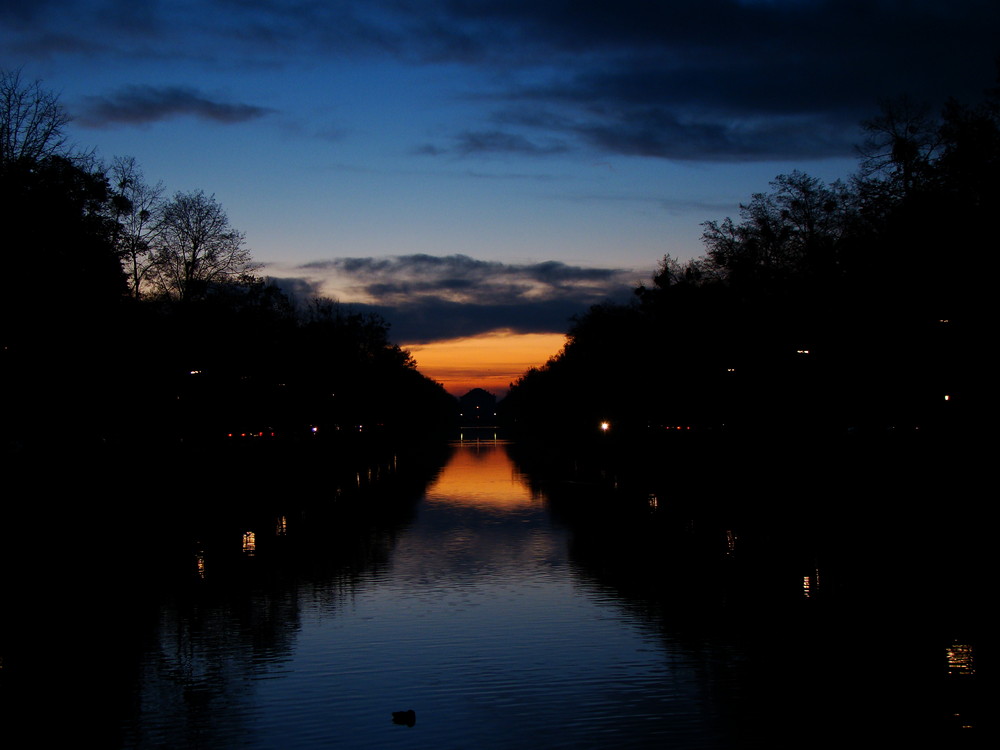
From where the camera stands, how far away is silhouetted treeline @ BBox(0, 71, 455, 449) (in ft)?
118

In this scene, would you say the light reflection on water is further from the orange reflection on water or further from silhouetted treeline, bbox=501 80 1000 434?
silhouetted treeline, bbox=501 80 1000 434

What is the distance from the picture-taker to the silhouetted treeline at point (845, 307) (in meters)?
37.3

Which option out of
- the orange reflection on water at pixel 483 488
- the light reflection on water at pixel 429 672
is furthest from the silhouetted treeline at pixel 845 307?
the light reflection on water at pixel 429 672

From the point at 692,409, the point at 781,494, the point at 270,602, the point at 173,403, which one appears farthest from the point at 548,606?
the point at 692,409

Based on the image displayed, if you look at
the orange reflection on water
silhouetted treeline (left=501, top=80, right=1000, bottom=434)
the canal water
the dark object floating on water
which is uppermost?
silhouetted treeline (left=501, top=80, right=1000, bottom=434)

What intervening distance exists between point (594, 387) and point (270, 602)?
348 ft

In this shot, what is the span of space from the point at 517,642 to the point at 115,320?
34020mm

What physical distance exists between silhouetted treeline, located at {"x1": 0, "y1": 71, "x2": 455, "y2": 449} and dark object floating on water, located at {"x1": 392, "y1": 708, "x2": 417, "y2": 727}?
3039 cm

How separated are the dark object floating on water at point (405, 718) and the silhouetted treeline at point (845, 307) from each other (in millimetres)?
32095

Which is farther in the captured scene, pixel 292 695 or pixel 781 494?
pixel 781 494

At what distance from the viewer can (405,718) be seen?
326 inches

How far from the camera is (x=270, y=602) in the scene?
14.4 metres

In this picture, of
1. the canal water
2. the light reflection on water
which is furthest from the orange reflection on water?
the light reflection on water

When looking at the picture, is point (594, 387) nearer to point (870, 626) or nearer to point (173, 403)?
point (173, 403)
